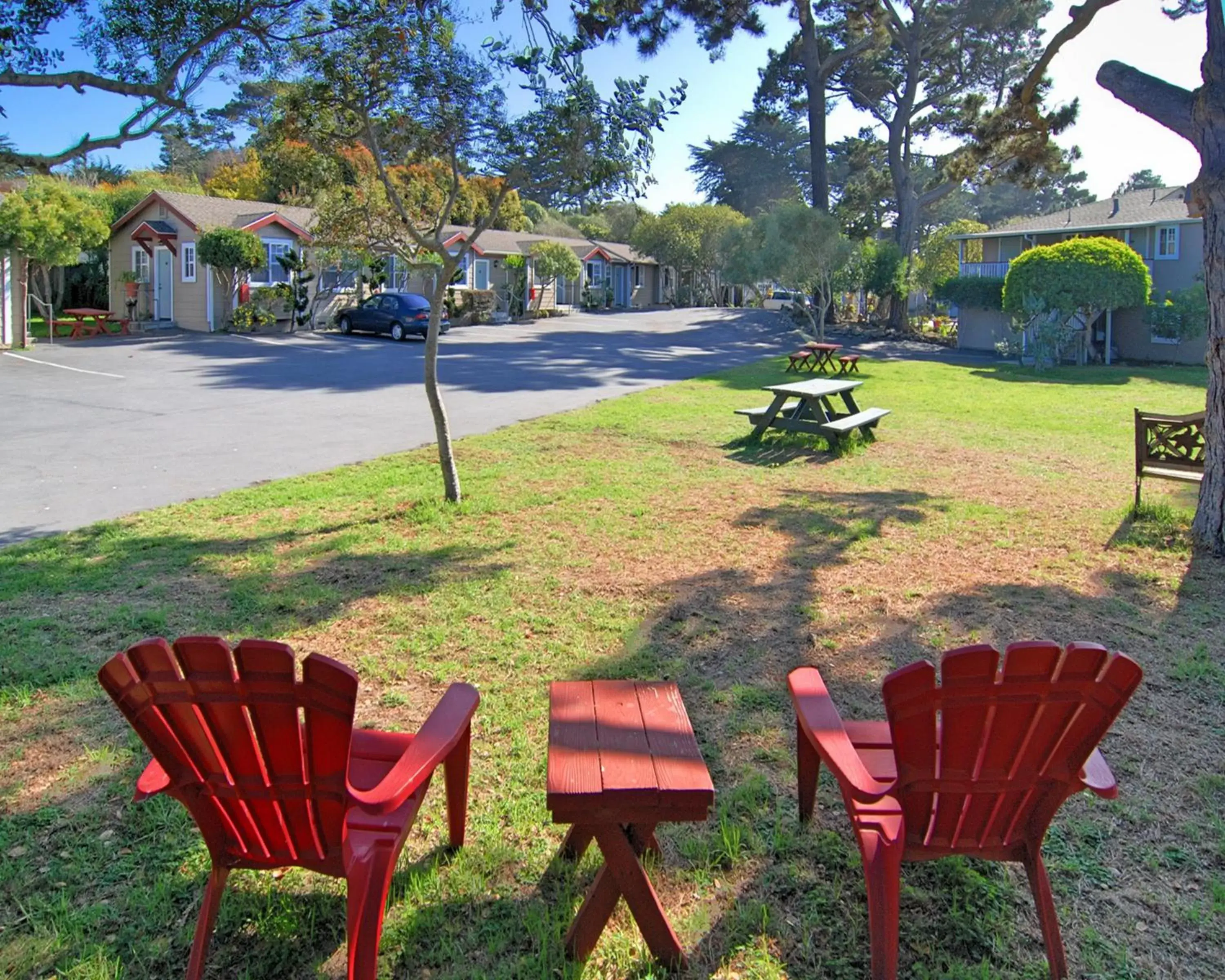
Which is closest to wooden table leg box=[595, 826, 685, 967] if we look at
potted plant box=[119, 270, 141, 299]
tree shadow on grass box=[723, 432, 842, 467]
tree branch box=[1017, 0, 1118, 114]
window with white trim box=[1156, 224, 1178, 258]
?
tree shadow on grass box=[723, 432, 842, 467]

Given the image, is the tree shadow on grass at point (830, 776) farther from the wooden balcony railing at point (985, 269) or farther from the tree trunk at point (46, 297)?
the wooden balcony railing at point (985, 269)

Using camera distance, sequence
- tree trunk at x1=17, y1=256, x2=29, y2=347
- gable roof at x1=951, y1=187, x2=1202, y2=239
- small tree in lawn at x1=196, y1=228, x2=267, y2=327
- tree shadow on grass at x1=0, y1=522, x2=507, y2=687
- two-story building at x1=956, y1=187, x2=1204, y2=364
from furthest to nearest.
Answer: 1. gable roof at x1=951, y1=187, x2=1202, y2=239
2. two-story building at x1=956, y1=187, x2=1204, y2=364
3. small tree in lawn at x1=196, y1=228, x2=267, y2=327
4. tree trunk at x1=17, y1=256, x2=29, y2=347
5. tree shadow on grass at x1=0, y1=522, x2=507, y2=687

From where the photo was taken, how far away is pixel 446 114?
7758mm

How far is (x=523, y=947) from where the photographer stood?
114 inches

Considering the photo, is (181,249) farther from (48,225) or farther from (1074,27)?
(1074,27)

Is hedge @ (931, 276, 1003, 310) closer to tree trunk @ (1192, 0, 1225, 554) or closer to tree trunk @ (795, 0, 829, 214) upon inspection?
tree trunk @ (795, 0, 829, 214)

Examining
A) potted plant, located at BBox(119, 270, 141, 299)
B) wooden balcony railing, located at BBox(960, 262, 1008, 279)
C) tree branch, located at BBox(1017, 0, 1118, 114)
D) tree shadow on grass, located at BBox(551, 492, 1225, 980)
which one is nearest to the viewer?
tree shadow on grass, located at BBox(551, 492, 1225, 980)

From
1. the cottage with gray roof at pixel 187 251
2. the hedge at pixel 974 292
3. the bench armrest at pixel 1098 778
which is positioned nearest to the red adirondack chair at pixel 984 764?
the bench armrest at pixel 1098 778

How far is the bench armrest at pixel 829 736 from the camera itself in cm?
278

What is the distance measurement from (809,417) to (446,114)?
6.61 meters

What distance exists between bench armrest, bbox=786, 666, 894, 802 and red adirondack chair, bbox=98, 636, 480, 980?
1.17 meters

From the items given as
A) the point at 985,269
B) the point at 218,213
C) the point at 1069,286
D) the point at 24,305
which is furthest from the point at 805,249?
the point at 24,305

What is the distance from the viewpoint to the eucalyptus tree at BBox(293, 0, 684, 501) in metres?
7.32

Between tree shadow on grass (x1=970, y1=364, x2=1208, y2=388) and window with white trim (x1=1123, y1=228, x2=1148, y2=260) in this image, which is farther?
window with white trim (x1=1123, y1=228, x2=1148, y2=260)
